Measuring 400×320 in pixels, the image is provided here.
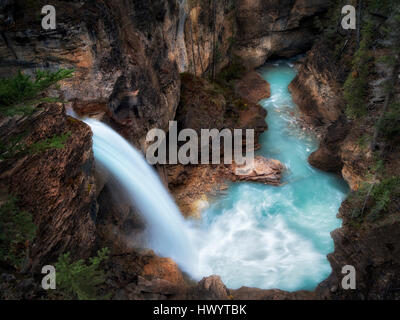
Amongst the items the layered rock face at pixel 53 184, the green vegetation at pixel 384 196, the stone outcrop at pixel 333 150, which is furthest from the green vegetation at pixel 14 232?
the stone outcrop at pixel 333 150

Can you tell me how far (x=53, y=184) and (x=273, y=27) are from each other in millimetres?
26693

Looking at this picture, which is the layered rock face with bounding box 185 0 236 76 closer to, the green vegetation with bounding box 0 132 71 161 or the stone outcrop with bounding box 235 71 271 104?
the stone outcrop with bounding box 235 71 271 104

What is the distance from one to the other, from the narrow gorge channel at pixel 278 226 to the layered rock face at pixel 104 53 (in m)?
6.27

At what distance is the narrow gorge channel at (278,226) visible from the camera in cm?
1294

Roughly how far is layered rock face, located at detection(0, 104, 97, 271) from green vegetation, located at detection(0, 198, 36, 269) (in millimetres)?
386

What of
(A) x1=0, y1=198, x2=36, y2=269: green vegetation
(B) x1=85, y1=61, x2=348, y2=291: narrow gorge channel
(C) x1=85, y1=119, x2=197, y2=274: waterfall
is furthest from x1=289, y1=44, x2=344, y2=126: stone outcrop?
(A) x1=0, y1=198, x2=36, y2=269: green vegetation

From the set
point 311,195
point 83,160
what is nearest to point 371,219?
point 311,195

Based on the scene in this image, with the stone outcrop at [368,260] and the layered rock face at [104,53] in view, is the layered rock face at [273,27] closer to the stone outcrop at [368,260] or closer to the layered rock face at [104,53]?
the layered rock face at [104,53]

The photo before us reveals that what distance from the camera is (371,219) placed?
1141 cm

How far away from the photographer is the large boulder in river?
697 inches

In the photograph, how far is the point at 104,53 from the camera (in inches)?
436

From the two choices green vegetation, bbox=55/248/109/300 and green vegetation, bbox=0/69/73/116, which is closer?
green vegetation, bbox=55/248/109/300

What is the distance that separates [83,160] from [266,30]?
24976mm
